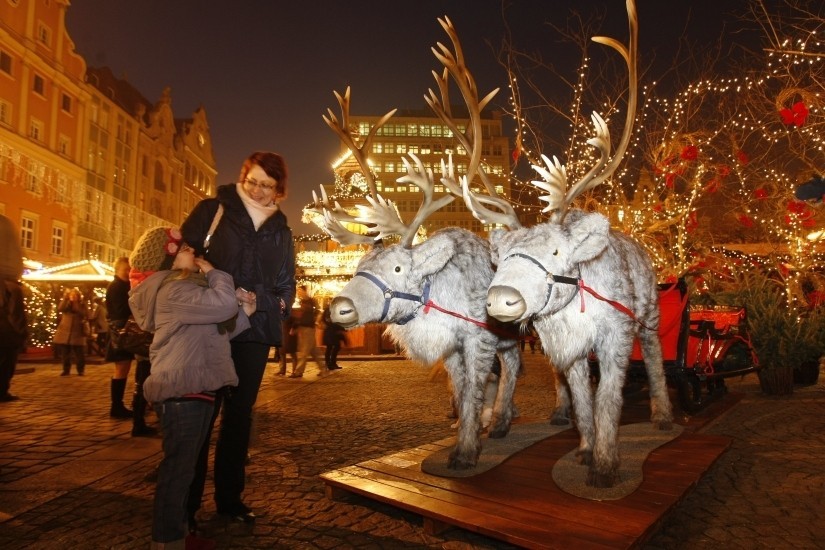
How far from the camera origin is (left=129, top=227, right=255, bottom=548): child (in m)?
2.62

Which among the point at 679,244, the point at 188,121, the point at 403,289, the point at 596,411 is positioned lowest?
the point at 596,411

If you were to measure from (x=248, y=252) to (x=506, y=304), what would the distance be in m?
1.70

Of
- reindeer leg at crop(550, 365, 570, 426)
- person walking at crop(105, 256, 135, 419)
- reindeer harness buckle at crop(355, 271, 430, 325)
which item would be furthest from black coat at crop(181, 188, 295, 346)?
person walking at crop(105, 256, 135, 419)

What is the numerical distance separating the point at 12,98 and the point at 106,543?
93.4 feet

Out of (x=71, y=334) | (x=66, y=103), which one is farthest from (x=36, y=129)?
(x=71, y=334)

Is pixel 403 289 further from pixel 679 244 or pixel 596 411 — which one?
pixel 679 244

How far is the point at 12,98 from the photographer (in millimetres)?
24062

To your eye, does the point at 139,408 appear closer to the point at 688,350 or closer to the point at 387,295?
the point at 387,295

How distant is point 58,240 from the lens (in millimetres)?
26828

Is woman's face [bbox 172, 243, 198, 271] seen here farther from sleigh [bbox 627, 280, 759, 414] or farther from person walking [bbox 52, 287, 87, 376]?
person walking [bbox 52, 287, 87, 376]

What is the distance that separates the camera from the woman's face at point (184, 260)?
9.62ft

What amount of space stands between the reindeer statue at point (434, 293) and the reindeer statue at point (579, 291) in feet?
1.66

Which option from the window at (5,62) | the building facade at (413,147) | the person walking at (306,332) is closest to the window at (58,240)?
the window at (5,62)

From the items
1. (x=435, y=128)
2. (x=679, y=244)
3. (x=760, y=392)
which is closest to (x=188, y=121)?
(x=435, y=128)
